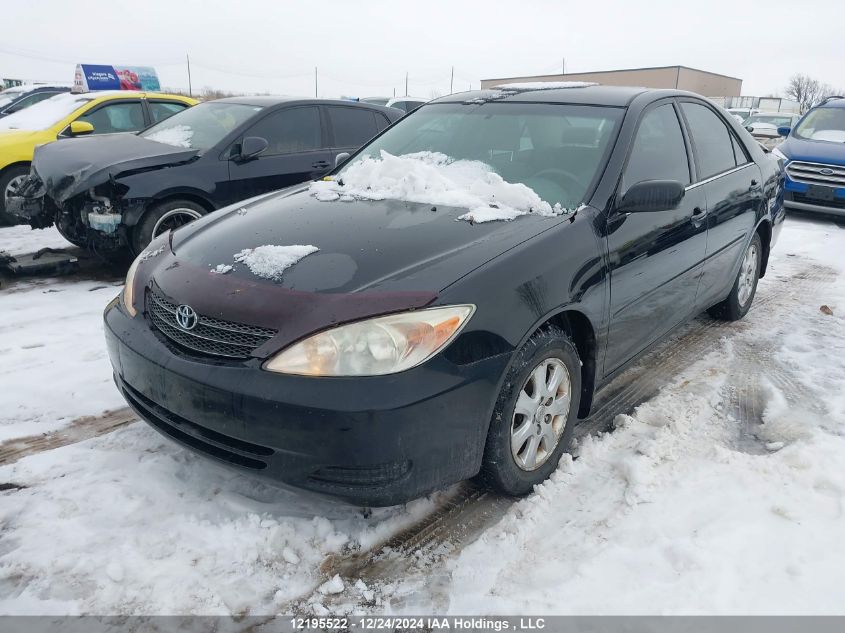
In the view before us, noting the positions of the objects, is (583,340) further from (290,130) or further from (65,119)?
(65,119)

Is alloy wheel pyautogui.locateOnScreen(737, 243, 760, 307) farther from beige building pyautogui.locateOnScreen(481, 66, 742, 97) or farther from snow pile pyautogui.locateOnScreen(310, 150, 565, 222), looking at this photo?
beige building pyautogui.locateOnScreen(481, 66, 742, 97)

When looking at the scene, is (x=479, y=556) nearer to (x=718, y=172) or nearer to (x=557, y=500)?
(x=557, y=500)

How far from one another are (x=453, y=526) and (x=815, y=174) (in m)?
8.99

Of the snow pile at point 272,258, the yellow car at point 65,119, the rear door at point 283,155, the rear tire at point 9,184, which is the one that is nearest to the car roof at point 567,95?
the snow pile at point 272,258

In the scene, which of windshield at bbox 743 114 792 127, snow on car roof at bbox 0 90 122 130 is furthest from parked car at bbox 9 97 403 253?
windshield at bbox 743 114 792 127

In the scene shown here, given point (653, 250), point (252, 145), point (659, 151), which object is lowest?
point (653, 250)

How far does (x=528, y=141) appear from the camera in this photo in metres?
3.21

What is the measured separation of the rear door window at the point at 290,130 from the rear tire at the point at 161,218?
893 millimetres

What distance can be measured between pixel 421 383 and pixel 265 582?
87 cm

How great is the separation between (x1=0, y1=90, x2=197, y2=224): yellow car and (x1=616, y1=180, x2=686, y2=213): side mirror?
6324 mm

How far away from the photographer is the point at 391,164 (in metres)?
3.24

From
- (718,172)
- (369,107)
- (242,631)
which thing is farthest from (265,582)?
(369,107)

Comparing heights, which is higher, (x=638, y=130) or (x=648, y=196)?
(x=638, y=130)

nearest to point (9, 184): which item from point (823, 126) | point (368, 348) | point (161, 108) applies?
point (161, 108)
